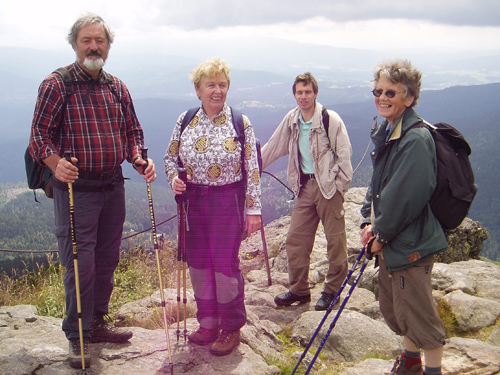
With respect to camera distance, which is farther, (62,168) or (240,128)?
(240,128)

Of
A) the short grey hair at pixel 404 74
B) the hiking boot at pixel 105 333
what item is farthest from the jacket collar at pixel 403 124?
the hiking boot at pixel 105 333

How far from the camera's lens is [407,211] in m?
2.86

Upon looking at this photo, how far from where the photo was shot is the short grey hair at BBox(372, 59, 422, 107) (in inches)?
119

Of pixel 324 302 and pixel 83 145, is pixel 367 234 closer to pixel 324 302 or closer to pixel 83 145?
pixel 324 302

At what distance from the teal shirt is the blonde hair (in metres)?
1.71

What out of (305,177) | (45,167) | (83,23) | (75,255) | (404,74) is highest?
(83,23)

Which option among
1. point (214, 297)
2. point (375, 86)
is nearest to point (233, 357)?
point (214, 297)

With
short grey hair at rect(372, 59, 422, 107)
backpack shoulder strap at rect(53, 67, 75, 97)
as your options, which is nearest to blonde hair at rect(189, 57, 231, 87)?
backpack shoulder strap at rect(53, 67, 75, 97)

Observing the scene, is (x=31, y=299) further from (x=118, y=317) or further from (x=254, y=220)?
(x=254, y=220)

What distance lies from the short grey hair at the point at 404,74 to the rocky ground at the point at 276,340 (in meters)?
2.46

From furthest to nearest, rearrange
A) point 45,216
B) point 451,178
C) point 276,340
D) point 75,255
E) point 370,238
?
point 45,216 < point 276,340 < point 75,255 < point 370,238 < point 451,178

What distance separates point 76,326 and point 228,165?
1.93 metres

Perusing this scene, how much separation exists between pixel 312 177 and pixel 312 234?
78 centimetres

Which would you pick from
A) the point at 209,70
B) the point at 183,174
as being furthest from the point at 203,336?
the point at 209,70
